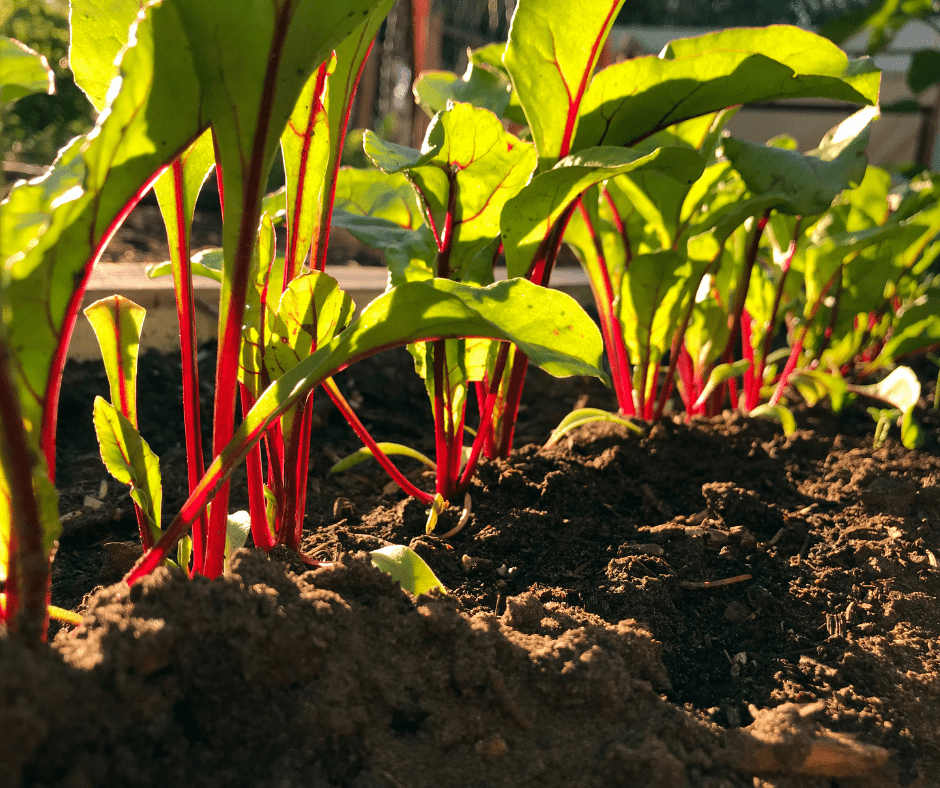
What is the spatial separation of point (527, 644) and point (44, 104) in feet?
14.0

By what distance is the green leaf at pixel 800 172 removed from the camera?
108cm

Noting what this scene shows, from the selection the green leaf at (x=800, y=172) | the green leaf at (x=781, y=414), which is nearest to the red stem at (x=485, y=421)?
the green leaf at (x=800, y=172)

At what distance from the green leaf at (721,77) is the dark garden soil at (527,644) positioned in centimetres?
56

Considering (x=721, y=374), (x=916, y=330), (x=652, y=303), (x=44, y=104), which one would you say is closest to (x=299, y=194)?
(x=652, y=303)

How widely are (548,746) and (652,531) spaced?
18.6 inches

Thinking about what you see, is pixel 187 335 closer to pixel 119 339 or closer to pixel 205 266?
pixel 119 339

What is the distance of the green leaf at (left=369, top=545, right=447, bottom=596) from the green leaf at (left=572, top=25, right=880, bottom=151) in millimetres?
616

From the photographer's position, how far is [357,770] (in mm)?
575

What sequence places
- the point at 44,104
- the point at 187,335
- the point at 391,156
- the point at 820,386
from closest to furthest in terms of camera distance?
the point at 187,335, the point at 391,156, the point at 820,386, the point at 44,104

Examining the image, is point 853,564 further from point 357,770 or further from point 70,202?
point 70,202

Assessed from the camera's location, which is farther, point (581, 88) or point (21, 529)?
point (581, 88)

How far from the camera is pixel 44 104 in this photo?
3.86 m

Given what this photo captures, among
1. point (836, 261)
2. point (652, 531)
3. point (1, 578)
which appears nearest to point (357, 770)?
point (1, 578)


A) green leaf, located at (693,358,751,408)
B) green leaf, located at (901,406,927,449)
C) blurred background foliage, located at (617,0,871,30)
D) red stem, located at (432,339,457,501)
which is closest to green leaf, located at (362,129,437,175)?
red stem, located at (432,339,457,501)
